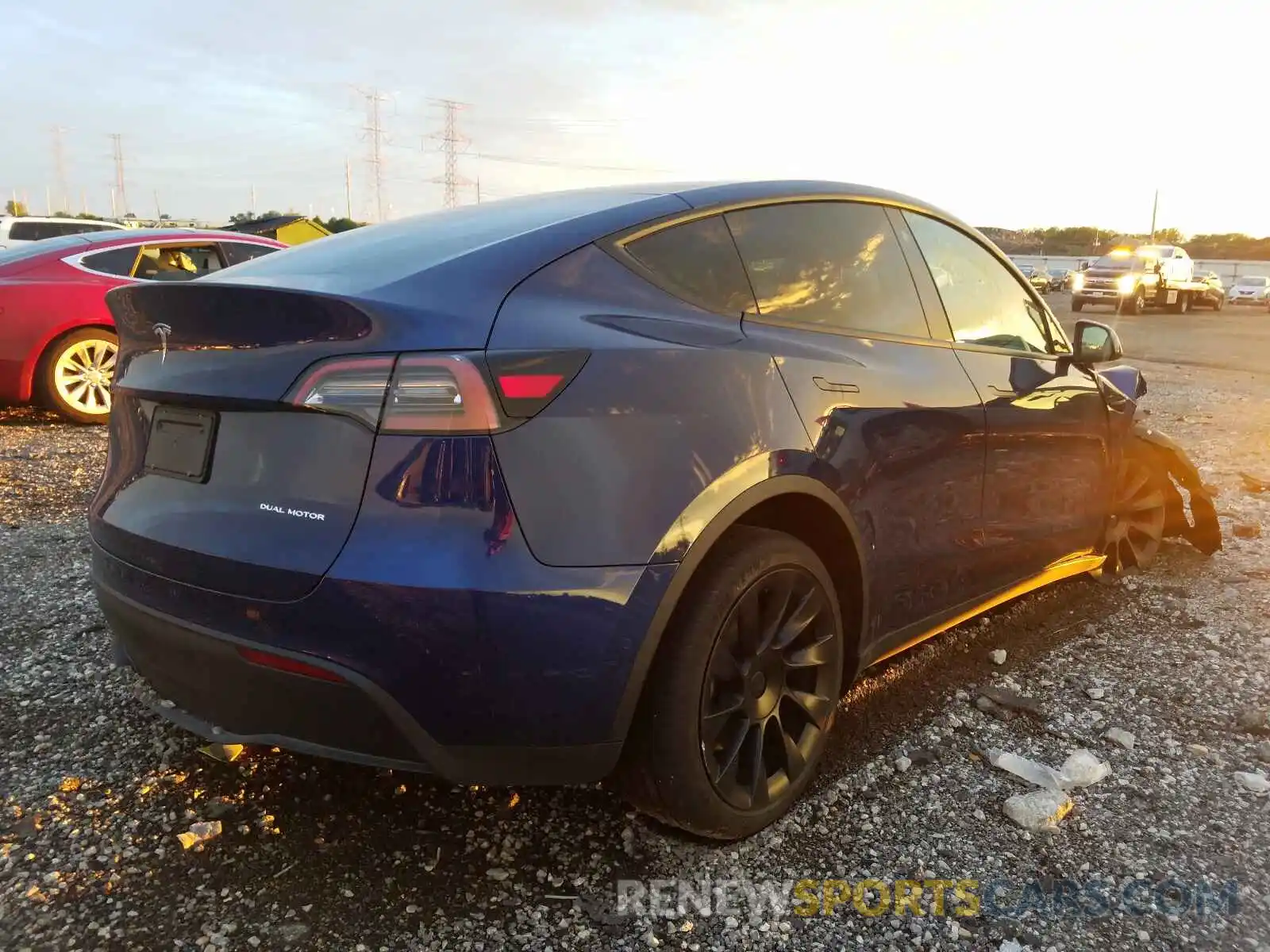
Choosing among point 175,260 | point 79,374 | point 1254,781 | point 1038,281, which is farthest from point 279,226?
point 1254,781

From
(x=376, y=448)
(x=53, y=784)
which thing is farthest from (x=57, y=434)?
(x=376, y=448)

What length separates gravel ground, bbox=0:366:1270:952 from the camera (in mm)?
2078

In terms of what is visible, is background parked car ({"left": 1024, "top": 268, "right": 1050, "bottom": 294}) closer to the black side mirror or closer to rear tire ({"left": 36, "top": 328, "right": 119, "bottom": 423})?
the black side mirror

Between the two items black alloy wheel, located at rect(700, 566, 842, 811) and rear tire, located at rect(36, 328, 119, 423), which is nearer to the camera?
black alloy wheel, located at rect(700, 566, 842, 811)

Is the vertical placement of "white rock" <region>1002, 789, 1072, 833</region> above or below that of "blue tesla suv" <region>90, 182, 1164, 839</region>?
below

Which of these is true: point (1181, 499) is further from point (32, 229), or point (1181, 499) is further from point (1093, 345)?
point (32, 229)

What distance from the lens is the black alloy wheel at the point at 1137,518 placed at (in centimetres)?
429

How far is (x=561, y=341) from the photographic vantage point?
194cm

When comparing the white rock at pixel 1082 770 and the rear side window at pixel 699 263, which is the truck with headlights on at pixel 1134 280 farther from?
the rear side window at pixel 699 263

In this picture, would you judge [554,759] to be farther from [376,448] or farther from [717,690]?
[376,448]

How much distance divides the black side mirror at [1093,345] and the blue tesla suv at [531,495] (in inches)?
51.1

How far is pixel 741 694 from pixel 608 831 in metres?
0.54

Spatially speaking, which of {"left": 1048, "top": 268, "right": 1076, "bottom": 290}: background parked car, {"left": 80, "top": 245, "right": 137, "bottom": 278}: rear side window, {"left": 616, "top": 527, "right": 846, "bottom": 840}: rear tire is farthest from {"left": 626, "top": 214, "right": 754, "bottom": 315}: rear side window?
{"left": 1048, "top": 268, "right": 1076, "bottom": 290}: background parked car

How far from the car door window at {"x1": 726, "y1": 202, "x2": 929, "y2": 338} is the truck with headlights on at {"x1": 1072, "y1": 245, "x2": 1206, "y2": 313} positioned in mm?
30107
